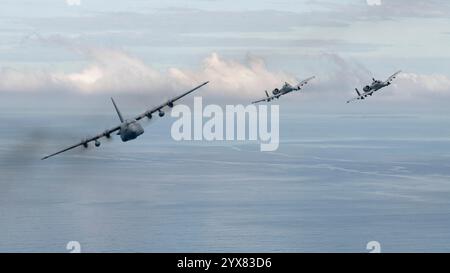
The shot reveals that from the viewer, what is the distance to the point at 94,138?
561 ft

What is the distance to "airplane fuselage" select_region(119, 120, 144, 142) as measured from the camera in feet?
551

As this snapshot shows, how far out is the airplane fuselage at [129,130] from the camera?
168m

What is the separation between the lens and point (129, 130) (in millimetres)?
168375

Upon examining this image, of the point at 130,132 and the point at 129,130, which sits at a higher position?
Result: the point at 129,130
